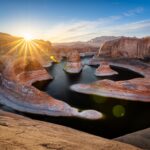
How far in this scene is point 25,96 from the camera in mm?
30688

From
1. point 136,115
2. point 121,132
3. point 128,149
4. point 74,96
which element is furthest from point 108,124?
point 128,149

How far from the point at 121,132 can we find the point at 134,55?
56892 millimetres

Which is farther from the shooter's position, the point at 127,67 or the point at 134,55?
the point at 134,55

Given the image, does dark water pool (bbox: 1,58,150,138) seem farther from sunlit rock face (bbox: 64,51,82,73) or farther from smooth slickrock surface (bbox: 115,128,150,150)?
sunlit rock face (bbox: 64,51,82,73)

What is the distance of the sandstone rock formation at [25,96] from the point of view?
26.3 metres

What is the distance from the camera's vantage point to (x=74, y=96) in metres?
34.4

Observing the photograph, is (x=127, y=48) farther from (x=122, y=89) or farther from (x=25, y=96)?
(x=25, y=96)

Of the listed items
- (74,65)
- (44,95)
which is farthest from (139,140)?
(74,65)

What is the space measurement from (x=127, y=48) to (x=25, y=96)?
5598 centimetres

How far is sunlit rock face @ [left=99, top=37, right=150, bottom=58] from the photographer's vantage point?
7012 centimetres

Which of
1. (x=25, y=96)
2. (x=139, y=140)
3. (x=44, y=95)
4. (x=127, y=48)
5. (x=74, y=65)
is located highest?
(x=127, y=48)

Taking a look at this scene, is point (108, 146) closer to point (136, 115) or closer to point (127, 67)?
point (136, 115)

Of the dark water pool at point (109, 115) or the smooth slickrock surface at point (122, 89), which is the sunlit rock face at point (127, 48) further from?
the dark water pool at point (109, 115)

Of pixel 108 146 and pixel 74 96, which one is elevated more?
pixel 108 146
